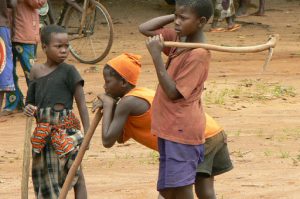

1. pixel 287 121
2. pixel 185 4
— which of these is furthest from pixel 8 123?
pixel 185 4

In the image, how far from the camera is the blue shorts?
4562 mm

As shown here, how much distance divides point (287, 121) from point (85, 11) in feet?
12.0

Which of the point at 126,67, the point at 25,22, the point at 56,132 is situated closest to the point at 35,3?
the point at 25,22

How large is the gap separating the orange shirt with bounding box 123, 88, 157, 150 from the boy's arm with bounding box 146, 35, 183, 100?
369 mm

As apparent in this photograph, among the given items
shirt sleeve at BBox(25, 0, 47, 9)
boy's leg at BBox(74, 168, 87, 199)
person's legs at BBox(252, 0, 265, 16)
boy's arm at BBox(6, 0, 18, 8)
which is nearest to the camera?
boy's leg at BBox(74, 168, 87, 199)

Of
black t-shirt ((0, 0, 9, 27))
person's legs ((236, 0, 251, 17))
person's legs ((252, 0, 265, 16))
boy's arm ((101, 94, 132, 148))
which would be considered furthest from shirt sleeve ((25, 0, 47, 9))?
person's legs ((252, 0, 265, 16))

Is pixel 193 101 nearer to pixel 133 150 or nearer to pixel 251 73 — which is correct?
pixel 133 150

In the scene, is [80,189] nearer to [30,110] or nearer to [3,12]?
[30,110]

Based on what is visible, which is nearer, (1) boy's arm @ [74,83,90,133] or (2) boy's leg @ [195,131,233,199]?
(2) boy's leg @ [195,131,233,199]

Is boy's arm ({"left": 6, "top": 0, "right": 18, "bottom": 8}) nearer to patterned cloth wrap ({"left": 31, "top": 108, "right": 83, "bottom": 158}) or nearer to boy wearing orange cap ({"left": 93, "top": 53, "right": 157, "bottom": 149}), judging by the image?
patterned cloth wrap ({"left": 31, "top": 108, "right": 83, "bottom": 158})

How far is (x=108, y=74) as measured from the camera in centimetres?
483

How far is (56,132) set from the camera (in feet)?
17.2

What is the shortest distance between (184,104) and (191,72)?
6.7 inches

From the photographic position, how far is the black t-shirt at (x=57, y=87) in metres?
5.25
